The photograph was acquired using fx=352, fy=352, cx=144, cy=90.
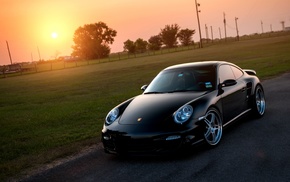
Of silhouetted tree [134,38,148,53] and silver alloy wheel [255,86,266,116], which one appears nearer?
silver alloy wheel [255,86,266,116]

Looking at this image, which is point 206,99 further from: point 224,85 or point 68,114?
point 68,114

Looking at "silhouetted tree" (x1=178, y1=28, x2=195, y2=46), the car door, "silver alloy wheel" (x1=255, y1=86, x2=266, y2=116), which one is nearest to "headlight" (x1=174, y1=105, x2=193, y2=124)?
the car door

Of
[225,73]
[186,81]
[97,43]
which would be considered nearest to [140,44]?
[97,43]

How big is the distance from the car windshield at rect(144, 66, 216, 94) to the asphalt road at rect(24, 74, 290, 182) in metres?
1.02

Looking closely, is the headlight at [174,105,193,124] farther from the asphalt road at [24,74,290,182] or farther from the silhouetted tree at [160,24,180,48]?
the silhouetted tree at [160,24,180,48]

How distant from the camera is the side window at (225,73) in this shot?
261 inches

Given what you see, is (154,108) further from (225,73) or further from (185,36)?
(185,36)

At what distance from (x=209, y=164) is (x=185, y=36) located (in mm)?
109122

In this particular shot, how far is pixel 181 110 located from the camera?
5.37 metres

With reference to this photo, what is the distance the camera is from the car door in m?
6.23

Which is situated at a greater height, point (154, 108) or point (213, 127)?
point (154, 108)

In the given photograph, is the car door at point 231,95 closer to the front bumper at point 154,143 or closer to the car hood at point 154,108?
the car hood at point 154,108

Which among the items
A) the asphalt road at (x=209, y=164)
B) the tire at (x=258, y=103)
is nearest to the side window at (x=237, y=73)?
the tire at (x=258, y=103)

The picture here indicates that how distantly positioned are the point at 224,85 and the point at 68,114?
6049 mm
